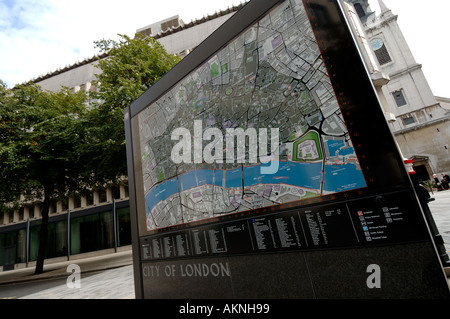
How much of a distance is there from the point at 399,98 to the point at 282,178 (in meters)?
35.4

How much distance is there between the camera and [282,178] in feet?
8.91

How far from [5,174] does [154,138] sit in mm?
11874

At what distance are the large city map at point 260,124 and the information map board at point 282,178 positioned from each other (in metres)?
0.01

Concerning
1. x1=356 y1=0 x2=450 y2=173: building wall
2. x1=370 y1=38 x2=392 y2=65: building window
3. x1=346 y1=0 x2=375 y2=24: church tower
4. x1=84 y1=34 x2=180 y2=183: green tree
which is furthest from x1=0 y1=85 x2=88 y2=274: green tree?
x1=346 y1=0 x2=375 y2=24: church tower

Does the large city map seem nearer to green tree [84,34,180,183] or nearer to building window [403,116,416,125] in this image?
green tree [84,34,180,183]

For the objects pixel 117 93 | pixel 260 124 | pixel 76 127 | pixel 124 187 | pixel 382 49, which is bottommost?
pixel 260 124

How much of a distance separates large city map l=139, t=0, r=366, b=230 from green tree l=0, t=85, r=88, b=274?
31.6ft

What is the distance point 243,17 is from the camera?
130 inches

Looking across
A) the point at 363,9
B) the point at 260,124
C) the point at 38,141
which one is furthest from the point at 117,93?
the point at 363,9

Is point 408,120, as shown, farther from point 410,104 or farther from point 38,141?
point 38,141

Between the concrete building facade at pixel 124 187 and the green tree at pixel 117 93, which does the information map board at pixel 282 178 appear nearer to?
the green tree at pixel 117 93

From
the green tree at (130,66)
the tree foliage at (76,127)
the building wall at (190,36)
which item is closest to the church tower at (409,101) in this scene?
the building wall at (190,36)

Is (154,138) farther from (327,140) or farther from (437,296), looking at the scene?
(437,296)
